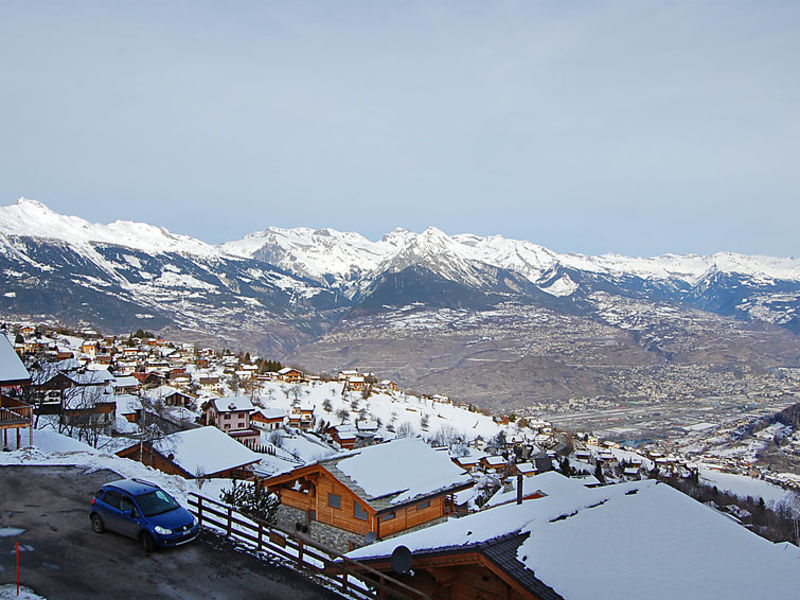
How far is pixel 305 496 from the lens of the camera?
24.6 metres

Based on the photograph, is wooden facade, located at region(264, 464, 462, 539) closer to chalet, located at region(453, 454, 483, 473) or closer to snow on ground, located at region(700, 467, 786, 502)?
chalet, located at region(453, 454, 483, 473)

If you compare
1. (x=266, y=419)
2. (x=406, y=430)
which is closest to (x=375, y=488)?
(x=266, y=419)

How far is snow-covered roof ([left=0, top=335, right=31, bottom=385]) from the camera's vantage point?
28000 mm

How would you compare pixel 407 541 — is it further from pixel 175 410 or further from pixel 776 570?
pixel 175 410

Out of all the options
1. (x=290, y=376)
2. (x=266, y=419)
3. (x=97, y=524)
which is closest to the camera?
(x=97, y=524)

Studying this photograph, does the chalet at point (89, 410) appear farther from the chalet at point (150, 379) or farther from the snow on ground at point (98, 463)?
the chalet at point (150, 379)

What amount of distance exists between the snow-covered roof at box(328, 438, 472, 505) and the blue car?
26.3 feet

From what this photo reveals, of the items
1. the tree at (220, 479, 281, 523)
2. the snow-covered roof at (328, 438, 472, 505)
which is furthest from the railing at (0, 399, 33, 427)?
the snow-covered roof at (328, 438, 472, 505)

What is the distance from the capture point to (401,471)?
24594mm

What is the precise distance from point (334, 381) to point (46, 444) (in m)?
126

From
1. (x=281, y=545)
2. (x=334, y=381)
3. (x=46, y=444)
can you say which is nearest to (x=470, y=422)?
(x=334, y=381)

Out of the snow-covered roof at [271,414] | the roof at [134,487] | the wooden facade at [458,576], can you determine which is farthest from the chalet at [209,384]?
the wooden facade at [458,576]

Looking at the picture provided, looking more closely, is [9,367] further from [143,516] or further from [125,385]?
[125,385]

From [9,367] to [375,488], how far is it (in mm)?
18645
